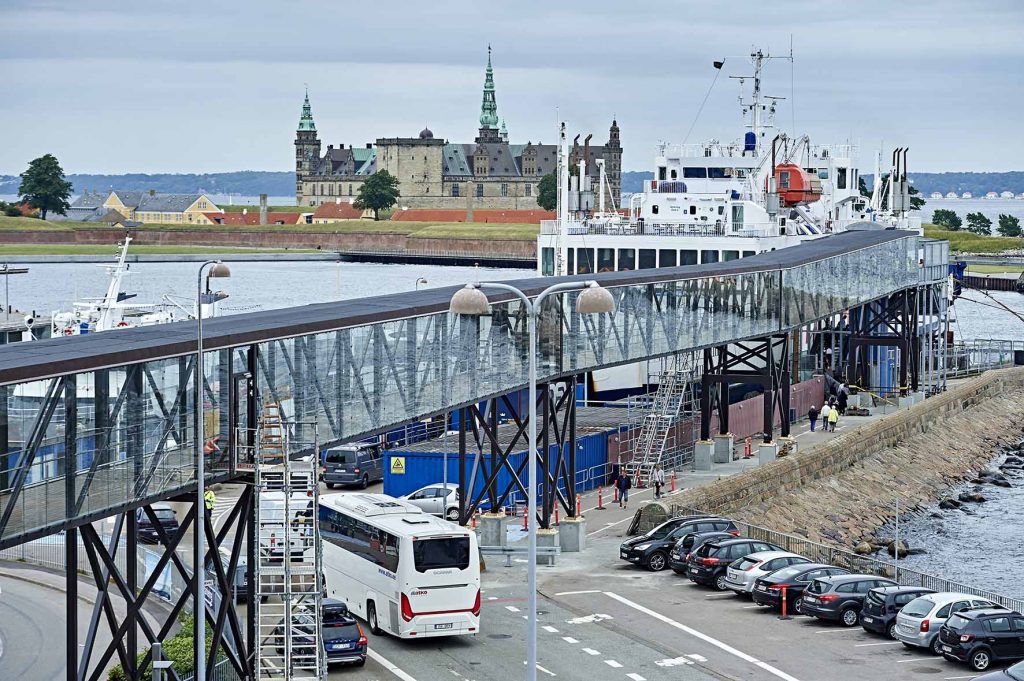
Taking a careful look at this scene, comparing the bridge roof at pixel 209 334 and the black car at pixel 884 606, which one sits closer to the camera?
the bridge roof at pixel 209 334

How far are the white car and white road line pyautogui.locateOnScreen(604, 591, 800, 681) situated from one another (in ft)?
31.4

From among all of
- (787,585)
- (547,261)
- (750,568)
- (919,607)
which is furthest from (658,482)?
(547,261)

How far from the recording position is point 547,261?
280 ft

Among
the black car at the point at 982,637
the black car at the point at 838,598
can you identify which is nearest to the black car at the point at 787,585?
the black car at the point at 838,598

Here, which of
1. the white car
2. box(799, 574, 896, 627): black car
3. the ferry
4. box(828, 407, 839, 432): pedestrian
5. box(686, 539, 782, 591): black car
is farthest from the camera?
the ferry

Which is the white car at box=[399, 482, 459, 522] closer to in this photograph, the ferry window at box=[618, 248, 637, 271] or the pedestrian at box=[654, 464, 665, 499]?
the pedestrian at box=[654, 464, 665, 499]

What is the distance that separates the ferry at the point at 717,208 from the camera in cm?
8075

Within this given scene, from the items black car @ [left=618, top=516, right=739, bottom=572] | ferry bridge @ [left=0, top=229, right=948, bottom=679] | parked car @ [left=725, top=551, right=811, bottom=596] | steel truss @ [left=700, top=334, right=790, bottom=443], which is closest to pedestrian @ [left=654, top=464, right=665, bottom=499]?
ferry bridge @ [left=0, top=229, right=948, bottom=679]

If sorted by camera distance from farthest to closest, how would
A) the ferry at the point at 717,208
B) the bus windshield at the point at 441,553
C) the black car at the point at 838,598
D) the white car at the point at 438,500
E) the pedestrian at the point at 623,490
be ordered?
the ferry at the point at 717,208 → the pedestrian at the point at 623,490 → the white car at the point at 438,500 → the black car at the point at 838,598 → the bus windshield at the point at 441,553

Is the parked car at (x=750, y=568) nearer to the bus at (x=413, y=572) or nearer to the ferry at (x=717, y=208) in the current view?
the bus at (x=413, y=572)

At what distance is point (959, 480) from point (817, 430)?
29.8 ft

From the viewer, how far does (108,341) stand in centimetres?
2833

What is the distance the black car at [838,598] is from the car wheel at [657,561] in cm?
555

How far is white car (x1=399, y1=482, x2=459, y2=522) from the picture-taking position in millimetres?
47188
